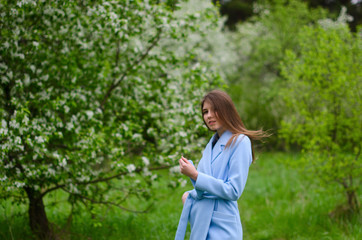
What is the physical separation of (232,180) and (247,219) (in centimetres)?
393

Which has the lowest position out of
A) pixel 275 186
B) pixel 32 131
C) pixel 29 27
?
pixel 275 186

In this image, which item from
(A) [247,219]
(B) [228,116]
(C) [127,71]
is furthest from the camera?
(A) [247,219]

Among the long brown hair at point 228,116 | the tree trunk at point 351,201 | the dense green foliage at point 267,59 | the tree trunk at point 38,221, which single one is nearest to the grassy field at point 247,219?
the tree trunk at point 38,221

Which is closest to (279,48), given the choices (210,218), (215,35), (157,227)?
(215,35)

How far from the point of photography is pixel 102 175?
4.77 metres

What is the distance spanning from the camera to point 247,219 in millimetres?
5809

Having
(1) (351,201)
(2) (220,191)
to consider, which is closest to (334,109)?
(1) (351,201)

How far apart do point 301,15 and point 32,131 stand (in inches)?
500

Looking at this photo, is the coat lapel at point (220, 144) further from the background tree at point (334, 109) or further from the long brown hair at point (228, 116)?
the background tree at point (334, 109)

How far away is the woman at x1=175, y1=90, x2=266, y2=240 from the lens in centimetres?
223

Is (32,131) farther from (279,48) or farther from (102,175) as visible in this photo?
(279,48)

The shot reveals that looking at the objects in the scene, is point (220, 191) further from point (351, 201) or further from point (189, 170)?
point (351, 201)

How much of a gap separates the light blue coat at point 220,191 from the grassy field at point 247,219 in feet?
6.60

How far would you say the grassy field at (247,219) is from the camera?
15.6ft
